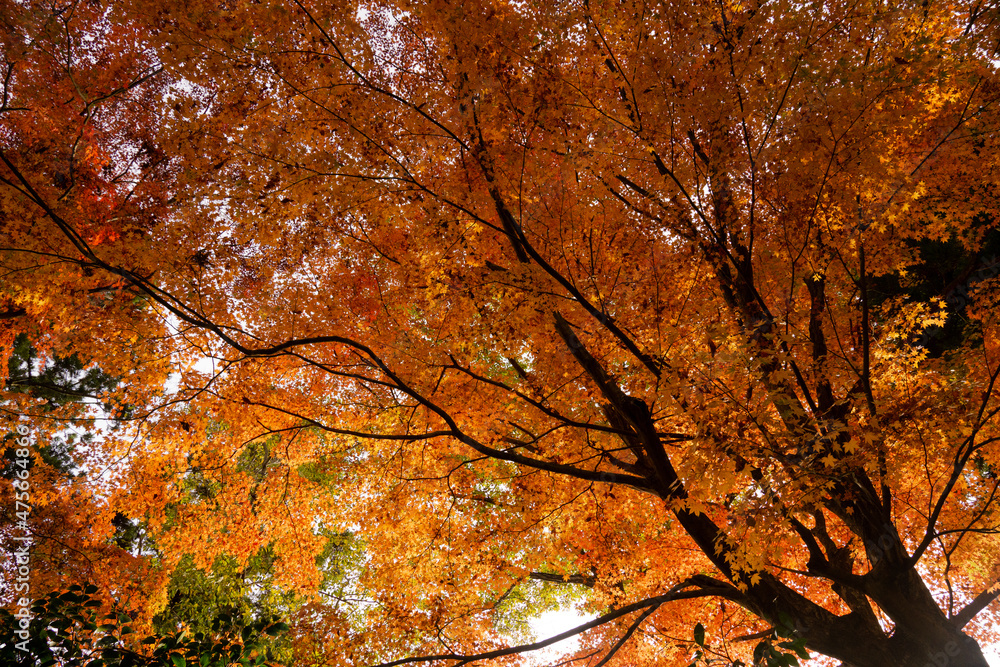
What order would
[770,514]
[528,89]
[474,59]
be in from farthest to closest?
[528,89] → [474,59] → [770,514]

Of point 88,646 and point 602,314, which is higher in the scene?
point 602,314

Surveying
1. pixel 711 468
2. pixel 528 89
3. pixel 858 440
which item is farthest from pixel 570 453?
pixel 528 89

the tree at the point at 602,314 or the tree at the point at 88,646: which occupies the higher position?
the tree at the point at 602,314

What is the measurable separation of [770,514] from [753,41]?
4.17m

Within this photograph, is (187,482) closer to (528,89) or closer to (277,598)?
(277,598)

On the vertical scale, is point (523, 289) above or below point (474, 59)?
below

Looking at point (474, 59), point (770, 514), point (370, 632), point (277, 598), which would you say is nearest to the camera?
point (770, 514)

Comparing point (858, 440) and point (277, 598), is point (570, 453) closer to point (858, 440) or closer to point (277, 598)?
point (858, 440)

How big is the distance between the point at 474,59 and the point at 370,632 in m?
5.91

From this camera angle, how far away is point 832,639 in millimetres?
4051

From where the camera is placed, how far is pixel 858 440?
3.81 meters

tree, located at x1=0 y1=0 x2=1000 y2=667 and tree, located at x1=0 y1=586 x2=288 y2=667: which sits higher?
tree, located at x1=0 y1=0 x2=1000 y2=667

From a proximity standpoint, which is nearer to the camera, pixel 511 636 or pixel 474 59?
pixel 474 59

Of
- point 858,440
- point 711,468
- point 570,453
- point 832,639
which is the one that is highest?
point 570,453
